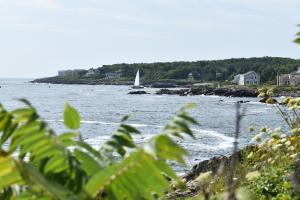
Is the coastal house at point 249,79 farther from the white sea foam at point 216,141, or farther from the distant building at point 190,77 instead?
the white sea foam at point 216,141

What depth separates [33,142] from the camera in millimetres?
2410

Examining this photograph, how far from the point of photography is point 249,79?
517 ft

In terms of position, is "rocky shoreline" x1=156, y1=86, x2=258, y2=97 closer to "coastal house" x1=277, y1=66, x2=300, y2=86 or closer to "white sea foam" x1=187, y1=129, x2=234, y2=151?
"coastal house" x1=277, y1=66, x2=300, y2=86

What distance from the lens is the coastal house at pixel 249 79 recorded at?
157 meters

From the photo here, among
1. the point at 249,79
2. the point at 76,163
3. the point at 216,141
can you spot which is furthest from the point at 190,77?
the point at 76,163

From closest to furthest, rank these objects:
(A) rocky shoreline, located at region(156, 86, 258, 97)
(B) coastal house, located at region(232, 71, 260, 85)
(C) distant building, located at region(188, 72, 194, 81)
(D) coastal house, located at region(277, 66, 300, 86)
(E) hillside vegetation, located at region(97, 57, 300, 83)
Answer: (A) rocky shoreline, located at region(156, 86, 258, 97) < (D) coastal house, located at region(277, 66, 300, 86) < (B) coastal house, located at region(232, 71, 260, 85) < (E) hillside vegetation, located at region(97, 57, 300, 83) < (C) distant building, located at region(188, 72, 194, 81)

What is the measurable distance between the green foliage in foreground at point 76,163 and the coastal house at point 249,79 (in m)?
155

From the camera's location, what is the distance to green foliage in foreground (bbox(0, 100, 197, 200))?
220cm

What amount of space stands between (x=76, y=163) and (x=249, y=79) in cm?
15758

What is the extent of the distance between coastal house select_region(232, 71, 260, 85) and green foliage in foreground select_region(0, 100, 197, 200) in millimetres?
155344

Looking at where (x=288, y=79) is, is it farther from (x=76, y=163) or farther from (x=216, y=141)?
(x=76, y=163)

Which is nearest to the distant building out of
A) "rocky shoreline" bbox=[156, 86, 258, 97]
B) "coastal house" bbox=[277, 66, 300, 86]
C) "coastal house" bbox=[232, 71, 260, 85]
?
"coastal house" bbox=[232, 71, 260, 85]

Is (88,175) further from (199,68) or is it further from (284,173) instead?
(199,68)

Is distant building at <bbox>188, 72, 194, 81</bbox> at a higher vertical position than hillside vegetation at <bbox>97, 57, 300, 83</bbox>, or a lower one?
lower
